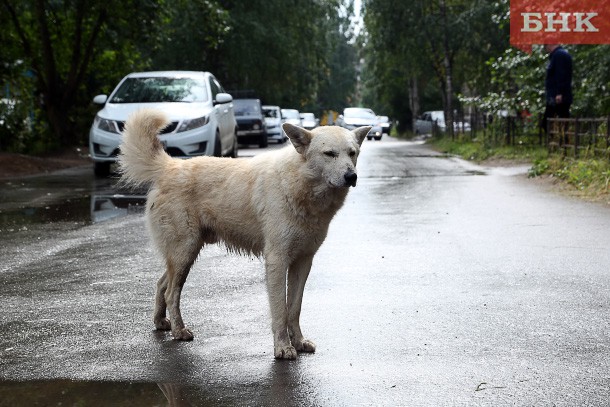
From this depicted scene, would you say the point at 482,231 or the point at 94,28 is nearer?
the point at 482,231

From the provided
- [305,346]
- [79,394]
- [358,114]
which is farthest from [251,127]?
[79,394]

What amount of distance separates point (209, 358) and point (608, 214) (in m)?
7.38

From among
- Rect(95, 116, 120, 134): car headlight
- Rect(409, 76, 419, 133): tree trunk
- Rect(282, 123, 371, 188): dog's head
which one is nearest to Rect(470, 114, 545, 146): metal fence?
Rect(95, 116, 120, 134): car headlight

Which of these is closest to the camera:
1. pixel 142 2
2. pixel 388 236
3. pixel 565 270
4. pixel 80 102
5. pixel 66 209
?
pixel 565 270

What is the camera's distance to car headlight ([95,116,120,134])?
1638 cm

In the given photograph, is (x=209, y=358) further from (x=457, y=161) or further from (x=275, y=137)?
(x=275, y=137)

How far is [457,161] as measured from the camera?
77.9 ft

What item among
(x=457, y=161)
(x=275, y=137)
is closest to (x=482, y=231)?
(x=457, y=161)

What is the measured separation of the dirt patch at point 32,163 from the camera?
18469mm

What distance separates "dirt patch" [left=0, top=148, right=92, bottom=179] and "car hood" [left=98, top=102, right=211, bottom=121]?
8.55ft

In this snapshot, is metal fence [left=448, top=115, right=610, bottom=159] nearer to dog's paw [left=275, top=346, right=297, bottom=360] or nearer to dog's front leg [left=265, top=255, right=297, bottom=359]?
dog's front leg [left=265, top=255, right=297, bottom=359]

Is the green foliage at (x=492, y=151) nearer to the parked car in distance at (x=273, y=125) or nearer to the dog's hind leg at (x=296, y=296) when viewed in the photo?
the dog's hind leg at (x=296, y=296)

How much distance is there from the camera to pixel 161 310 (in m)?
5.80

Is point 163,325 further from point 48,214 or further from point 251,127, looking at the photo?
point 251,127
